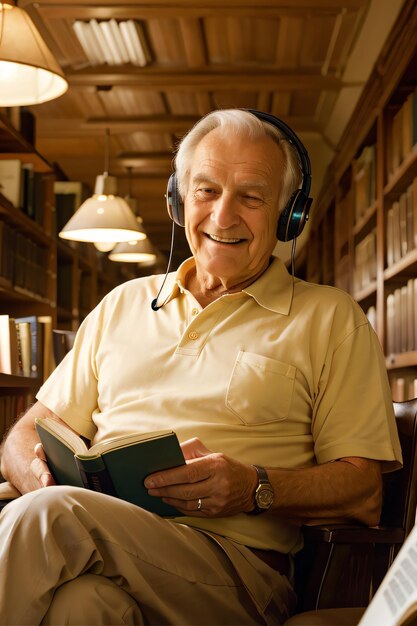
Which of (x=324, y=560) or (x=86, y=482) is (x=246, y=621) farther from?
(x=86, y=482)

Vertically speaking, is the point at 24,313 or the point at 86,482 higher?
the point at 24,313

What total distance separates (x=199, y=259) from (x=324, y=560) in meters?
0.79

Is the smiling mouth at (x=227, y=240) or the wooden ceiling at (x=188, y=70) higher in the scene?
the wooden ceiling at (x=188, y=70)

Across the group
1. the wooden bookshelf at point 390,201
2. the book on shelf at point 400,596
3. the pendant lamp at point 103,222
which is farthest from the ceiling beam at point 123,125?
the book on shelf at point 400,596

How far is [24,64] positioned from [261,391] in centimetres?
146

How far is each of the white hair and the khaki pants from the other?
2.93 ft

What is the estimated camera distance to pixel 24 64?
8.41 feet

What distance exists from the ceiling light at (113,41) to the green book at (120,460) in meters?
3.95

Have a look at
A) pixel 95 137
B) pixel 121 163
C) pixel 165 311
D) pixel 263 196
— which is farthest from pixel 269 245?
pixel 121 163

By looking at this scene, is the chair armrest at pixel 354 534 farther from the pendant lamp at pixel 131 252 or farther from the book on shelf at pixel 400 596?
the pendant lamp at pixel 131 252

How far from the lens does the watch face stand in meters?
1.51

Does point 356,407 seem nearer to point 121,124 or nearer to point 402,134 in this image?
point 402,134

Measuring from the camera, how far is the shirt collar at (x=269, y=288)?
71.4 inches

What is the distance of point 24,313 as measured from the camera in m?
5.27
